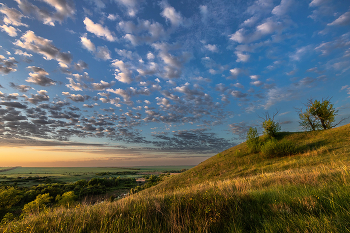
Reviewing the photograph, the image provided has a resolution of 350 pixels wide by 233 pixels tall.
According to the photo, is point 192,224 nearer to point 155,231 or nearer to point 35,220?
point 155,231

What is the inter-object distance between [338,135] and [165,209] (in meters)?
46.4

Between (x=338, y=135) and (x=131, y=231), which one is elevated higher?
(x=338, y=135)

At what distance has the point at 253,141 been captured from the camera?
40562 millimetres

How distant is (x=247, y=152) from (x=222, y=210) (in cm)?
4194

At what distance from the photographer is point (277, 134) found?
1681 inches

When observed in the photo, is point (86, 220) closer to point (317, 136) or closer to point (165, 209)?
point (165, 209)

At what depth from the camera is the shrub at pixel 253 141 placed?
39.5 meters

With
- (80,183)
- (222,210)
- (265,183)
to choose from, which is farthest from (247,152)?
(80,183)

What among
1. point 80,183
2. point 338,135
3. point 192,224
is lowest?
point 80,183

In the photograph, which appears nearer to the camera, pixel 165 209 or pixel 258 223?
pixel 258 223

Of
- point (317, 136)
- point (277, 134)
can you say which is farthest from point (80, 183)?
point (317, 136)

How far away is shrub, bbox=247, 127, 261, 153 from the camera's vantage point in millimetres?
39491

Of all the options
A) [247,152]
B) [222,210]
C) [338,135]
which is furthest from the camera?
[247,152]

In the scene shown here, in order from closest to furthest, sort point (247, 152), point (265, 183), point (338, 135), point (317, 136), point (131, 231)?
point (131, 231) < point (265, 183) < point (338, 135) < point (317, 136) < point (247, 152)
